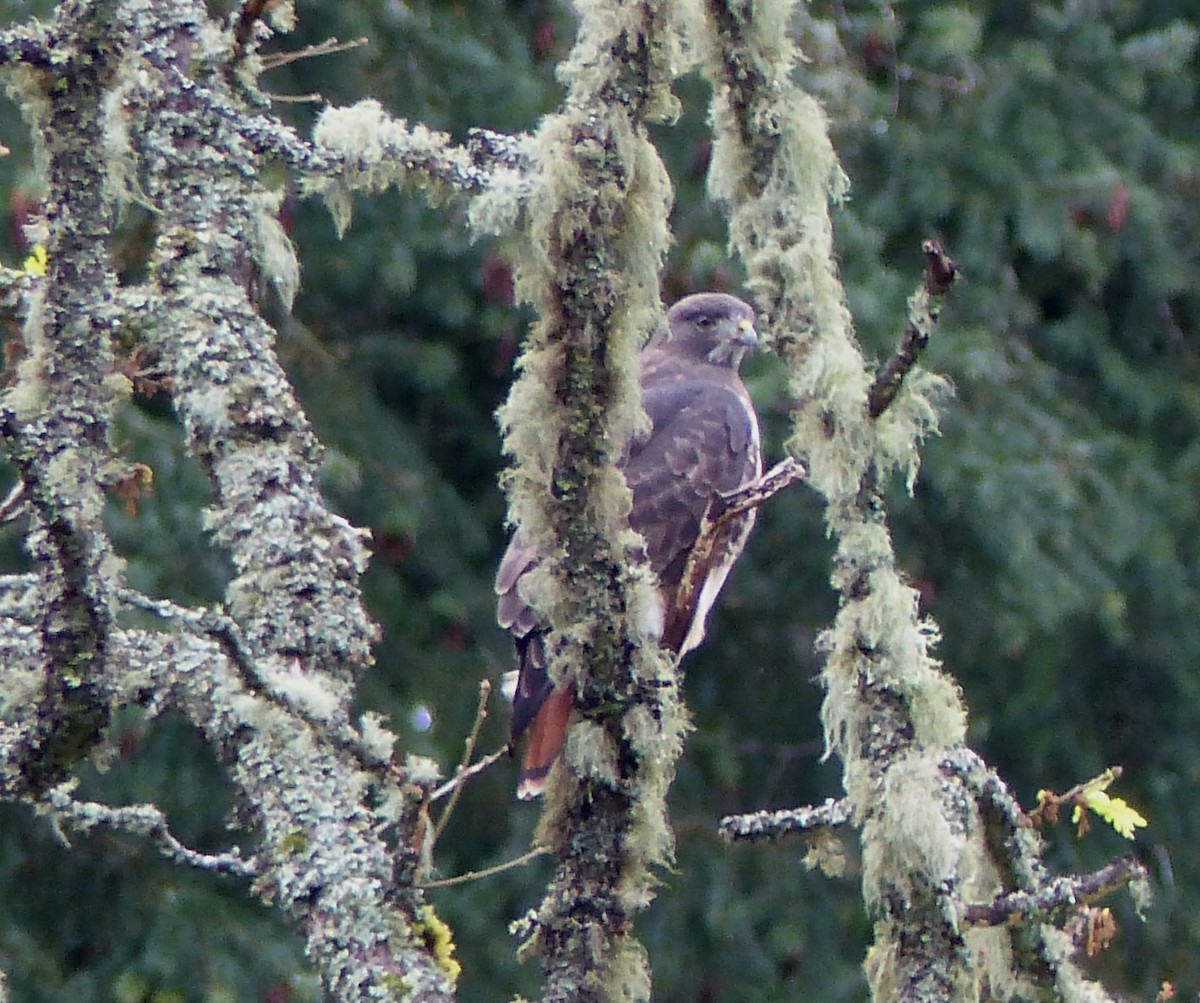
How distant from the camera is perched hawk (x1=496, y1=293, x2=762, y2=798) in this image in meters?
4.00

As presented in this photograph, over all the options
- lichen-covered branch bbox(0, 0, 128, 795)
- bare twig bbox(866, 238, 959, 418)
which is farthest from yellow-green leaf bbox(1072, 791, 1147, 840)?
lichen-covered branch bbox(0, 0, 128, 795)

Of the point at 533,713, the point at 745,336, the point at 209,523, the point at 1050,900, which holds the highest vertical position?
the point at 745,336

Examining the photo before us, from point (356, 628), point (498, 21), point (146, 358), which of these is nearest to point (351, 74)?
point (498, 21)

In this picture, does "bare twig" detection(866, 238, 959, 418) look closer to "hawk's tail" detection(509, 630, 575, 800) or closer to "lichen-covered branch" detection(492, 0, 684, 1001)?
"lichen-covered branch" detection(492, 0, 684, 1001)

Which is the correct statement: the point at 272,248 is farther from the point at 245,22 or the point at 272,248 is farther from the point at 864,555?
the point at 864,555

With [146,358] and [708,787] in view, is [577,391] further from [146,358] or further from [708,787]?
[708,787]

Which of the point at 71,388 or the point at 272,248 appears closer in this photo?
the point at 71,388

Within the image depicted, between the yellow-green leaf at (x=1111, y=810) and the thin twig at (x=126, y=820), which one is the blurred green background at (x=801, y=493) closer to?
the thin twig at (x=126, y=820)

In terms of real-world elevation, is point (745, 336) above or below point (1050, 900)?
above

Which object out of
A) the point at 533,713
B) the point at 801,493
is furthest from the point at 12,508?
the point at 801,493

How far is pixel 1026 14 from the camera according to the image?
7695 millimetres

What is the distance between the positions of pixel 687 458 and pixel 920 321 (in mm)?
2407

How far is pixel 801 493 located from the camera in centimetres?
670

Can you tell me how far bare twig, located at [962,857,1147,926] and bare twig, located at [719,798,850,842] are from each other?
235 mm
